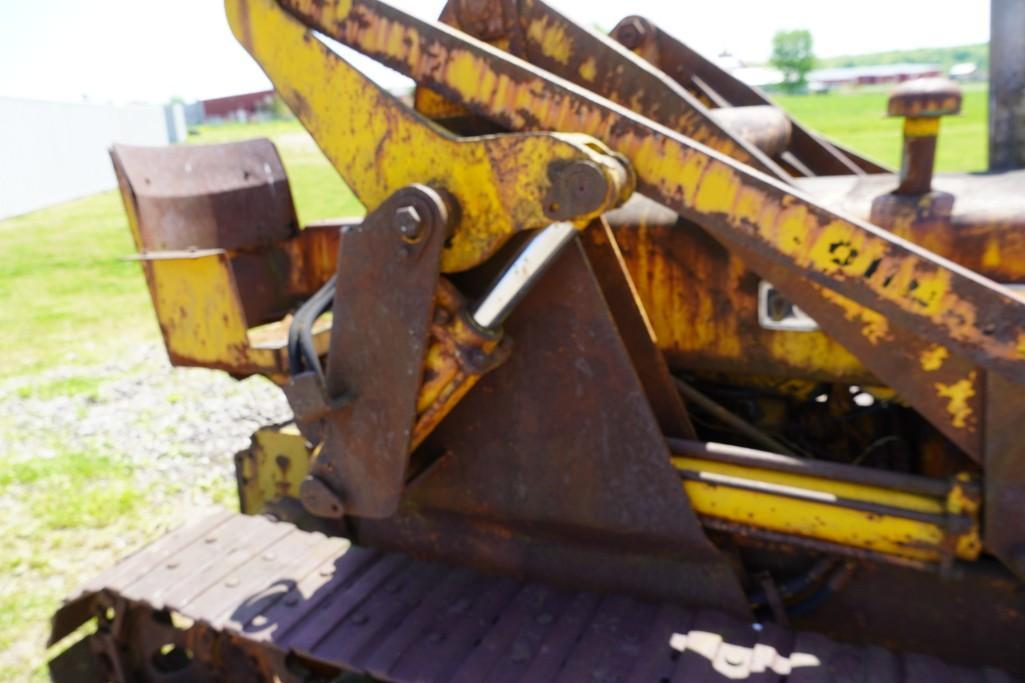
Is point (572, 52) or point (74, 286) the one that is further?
point (74, 286)

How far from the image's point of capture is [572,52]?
244 centimetres

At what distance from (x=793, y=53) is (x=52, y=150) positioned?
76.8 m

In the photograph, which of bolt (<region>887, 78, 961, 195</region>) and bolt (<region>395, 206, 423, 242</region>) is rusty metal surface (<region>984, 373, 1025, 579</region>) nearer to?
bolt (<region>887, 78, 961, 195</region>)

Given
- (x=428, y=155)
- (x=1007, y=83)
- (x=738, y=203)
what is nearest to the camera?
(x=738, y=203)

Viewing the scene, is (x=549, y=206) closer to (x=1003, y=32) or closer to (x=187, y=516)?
(x=1003, y=32)

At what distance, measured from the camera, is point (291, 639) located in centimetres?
235

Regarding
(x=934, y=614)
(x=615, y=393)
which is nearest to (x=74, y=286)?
(x=615, y=393)

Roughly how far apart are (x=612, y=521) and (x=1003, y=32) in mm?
1712

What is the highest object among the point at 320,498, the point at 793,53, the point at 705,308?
the point at 793,53

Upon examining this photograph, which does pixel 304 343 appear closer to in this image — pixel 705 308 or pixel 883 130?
pixel 705 308

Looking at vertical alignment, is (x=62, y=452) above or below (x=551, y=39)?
below

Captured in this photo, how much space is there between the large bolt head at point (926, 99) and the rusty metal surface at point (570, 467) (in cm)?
76

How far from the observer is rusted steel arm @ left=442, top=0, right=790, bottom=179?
2326 mm

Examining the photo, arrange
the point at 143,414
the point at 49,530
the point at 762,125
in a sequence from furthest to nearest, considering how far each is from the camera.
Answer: the point at 143,414
the point at 49,530
the point at 762,125
